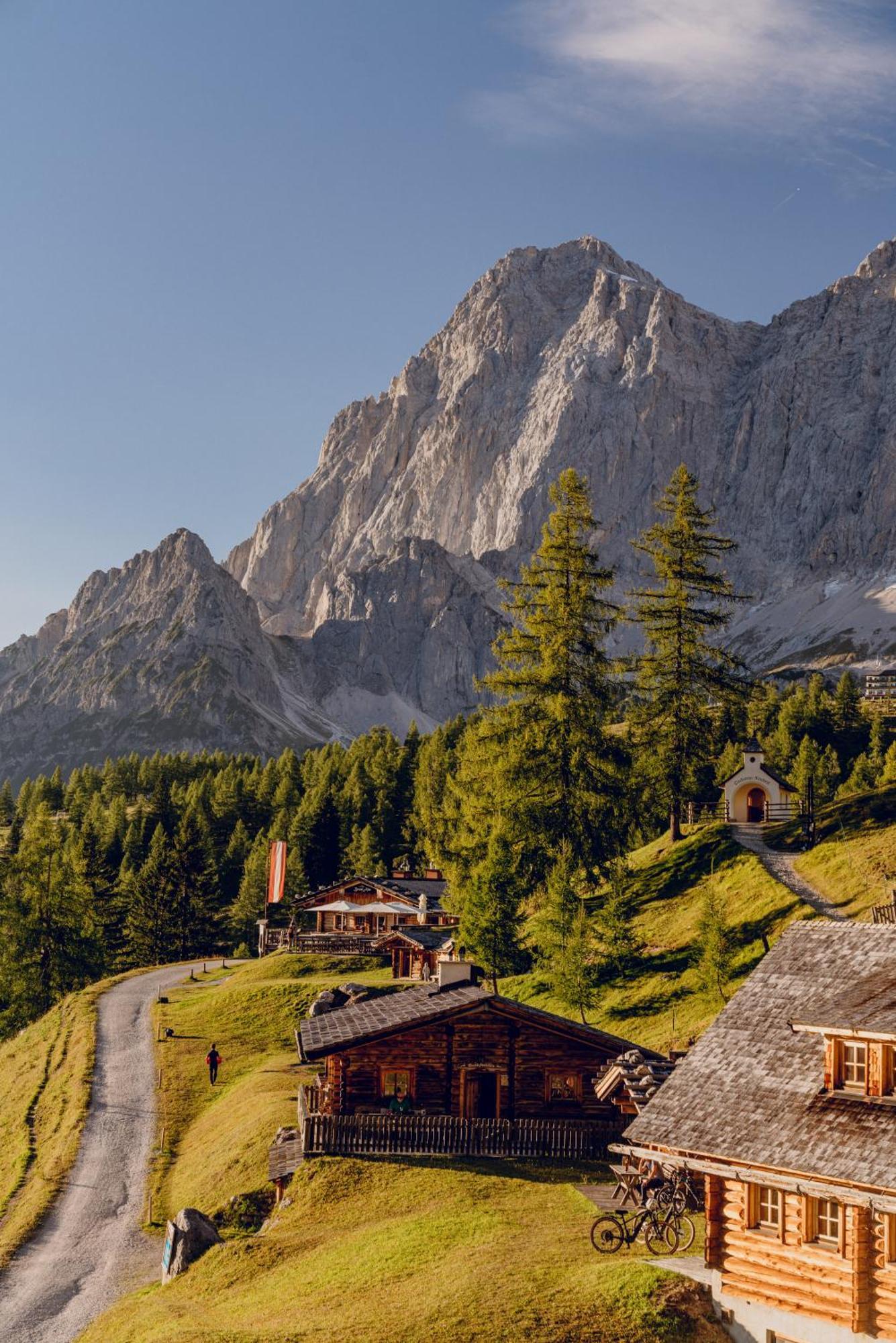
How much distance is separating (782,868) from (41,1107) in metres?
32.3

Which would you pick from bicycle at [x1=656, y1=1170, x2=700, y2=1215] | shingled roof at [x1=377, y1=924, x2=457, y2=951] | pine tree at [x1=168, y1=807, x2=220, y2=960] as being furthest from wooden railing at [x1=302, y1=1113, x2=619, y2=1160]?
pine tree at [x1=168, y1=807, x2=220, y2=960]

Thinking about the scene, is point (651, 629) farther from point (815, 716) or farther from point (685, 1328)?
point (815, 716)

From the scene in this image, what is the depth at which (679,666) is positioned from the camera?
63938 millimetres

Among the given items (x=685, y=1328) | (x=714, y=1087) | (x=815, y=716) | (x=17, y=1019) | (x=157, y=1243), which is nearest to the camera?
(x=685, y=1328)

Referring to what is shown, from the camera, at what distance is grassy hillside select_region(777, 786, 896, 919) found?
157 feet

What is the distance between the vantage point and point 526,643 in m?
60.7

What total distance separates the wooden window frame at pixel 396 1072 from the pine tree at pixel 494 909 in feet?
57.8

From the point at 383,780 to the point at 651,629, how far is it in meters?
Result: 67.5

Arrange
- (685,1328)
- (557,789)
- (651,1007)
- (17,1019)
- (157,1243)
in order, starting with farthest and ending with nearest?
(17,1019) < (557,789) < (651,1007) < (157,1243) < (685,1328)

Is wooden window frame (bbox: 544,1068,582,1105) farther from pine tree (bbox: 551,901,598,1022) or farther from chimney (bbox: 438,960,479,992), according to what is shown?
pine tree (bbox: 551,901,598,1022)

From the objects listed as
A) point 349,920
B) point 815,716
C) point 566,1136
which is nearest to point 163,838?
point 349,920

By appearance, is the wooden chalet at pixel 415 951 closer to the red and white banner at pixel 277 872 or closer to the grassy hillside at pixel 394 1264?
the red and white banner at pixel 277 872

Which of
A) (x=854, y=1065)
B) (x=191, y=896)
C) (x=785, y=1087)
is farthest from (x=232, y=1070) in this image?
(x=191, y=896)

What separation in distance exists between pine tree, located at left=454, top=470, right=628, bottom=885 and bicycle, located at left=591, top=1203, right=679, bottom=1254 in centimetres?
3108
